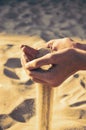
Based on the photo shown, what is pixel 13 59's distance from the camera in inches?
117

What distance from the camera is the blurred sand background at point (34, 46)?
A: 219cm

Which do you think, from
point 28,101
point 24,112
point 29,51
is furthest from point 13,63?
point 29,51

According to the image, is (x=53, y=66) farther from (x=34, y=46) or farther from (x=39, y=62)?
(x=34, y=46)

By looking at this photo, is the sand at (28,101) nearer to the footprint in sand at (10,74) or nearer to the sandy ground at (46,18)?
the footprint in sand at (10,74)

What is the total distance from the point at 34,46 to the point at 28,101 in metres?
0.96

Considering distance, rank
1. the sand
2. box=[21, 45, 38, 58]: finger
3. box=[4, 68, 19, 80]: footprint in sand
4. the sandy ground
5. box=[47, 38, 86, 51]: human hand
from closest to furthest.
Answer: box=[21, 45, 38, 58]: finger, box=[47, 38, 86, 51]: human hand, the sand, box=[4, 68, 19, 80]: footprint in sand, the sandy ground

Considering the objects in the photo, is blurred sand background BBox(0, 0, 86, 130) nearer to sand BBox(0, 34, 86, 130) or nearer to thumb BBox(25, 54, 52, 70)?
sand BBox(0, 34, 86, 130)

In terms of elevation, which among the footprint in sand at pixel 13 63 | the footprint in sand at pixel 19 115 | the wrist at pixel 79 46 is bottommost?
the footprint in sand at pixel 19 115

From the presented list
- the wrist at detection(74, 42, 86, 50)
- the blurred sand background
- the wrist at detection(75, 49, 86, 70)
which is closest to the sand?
the blurred sand background

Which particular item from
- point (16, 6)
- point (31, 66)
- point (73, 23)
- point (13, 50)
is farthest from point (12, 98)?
point (16, 6)

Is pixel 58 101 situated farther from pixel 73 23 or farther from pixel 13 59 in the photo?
pixel 73 23

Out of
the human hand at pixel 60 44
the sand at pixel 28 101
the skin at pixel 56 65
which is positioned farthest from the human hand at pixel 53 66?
the sand at pixel 28 101

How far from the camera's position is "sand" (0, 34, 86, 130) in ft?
6.98

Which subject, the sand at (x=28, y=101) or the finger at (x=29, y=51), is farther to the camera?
the sand at (x=28, y=101)
